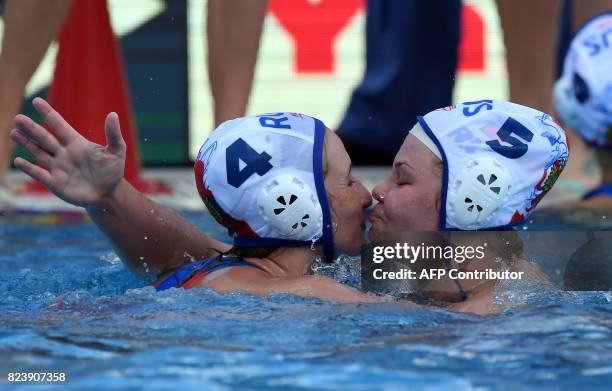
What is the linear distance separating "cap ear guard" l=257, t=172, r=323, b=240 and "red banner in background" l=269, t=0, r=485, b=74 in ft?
10.8

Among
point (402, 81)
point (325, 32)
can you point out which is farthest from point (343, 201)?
point (325, 32)

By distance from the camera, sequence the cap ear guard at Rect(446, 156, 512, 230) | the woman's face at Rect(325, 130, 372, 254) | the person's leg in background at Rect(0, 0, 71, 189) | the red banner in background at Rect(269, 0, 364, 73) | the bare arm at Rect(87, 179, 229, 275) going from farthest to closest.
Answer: the red banner in background at Rect(269, 0, 364, 73)
the person's leg in background at Rect(0, 0, 71, 189)
the bare arm at Rect(87, 179, 229, 275)
the woman's face at Rect(325, 130, 372, 254)
the cap ear guard at Rect(446, 156, 512, 230)

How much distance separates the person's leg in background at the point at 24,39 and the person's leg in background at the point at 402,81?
1.79m

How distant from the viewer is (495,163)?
267 centimetres

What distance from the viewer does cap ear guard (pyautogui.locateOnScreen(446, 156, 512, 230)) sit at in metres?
2.66

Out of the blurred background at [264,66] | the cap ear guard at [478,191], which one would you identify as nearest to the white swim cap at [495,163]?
the cap ear guard at [478,191]

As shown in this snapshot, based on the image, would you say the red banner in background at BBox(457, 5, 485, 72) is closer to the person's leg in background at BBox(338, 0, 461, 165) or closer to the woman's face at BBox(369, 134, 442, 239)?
Result: the person's leg in background at BBox(338, 0, 461, 165)

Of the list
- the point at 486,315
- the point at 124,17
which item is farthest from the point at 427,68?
the point at 486,315

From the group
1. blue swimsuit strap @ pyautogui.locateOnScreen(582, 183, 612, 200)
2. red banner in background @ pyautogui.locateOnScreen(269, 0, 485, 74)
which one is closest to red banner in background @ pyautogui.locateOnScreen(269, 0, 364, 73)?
red banner in background @ pyautogui.locateOnScreen(269, 0, 485, 74)

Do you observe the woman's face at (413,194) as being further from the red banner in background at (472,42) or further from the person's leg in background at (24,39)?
the red banner in background at (472,42)

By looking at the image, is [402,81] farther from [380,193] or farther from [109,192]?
[109,192]

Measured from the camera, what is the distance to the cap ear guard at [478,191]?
2.66 meters

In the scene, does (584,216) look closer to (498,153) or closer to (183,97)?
(498,153)

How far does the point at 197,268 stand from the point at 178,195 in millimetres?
1893
